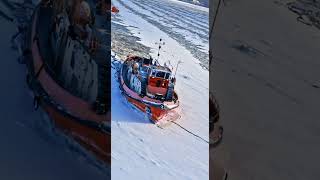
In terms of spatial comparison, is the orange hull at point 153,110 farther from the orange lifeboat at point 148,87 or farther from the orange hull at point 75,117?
the orange hull at point 75,117

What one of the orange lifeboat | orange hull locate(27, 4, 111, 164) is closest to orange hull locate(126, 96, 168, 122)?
the orange lifeboat

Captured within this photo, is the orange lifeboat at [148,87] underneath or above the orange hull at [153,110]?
above

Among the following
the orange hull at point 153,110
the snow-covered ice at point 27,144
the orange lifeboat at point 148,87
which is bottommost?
the snow-covered ice at point 27,144

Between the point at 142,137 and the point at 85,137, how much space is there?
0.32 meters

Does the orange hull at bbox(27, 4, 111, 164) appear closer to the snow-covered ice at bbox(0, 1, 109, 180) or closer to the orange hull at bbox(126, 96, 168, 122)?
the snow-covered ice at bbox(0, 1, 109, 180)

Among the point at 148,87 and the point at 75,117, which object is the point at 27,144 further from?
the point at 148,87

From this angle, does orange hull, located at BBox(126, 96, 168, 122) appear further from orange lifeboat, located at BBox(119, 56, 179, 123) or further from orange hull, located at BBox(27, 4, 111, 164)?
orange hull, located at BBox(27, 4, 111, 164)

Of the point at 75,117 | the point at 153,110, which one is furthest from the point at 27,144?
the point at 153,110

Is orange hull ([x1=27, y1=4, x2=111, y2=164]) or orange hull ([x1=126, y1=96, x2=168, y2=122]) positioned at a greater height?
orange hull ([x1=126, y1=96, x2=168, y2=122])

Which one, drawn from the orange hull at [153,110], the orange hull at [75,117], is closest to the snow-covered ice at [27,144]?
the orange hull at [75,117]

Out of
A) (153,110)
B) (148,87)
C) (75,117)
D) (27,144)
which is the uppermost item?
(148,87)

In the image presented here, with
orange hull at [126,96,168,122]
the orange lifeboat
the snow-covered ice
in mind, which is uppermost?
the orange lifeboat

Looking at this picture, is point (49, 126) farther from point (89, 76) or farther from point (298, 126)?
point (298, 126)

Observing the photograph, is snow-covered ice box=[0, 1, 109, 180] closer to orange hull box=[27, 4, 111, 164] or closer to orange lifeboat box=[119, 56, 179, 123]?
orange hull box=[27, 4, 111, 164]
